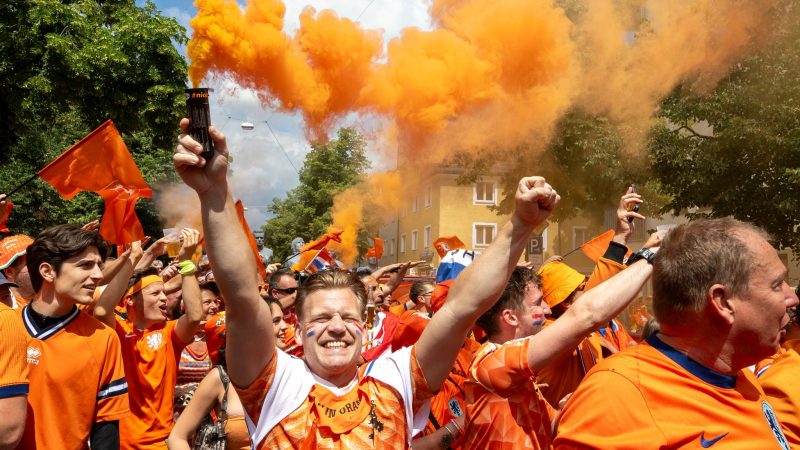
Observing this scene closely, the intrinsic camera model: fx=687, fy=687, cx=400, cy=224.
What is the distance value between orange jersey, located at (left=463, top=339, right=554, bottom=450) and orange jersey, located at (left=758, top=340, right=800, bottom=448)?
99 centimetres

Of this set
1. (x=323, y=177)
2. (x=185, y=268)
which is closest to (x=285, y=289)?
(x=185, y=268)

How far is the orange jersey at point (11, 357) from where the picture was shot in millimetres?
3004

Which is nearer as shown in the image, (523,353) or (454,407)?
(523,353)

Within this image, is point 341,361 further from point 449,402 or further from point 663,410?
point 449,402

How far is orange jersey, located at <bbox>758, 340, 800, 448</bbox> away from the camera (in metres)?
2.80

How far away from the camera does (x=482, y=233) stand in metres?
44.3

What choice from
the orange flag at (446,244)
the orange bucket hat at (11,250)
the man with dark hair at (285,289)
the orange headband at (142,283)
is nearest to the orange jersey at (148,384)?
the orange headband at (142,283)

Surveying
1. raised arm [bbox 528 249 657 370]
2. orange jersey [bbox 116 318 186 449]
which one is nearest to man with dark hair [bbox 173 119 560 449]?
raised arm [bbox 528 249 657 370]

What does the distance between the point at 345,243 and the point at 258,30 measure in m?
12.1

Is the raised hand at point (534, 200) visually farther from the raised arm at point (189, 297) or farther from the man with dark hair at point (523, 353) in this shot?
the raised arm at point (189, 297)

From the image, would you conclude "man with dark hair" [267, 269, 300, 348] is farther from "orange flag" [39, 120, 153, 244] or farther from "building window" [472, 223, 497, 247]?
"building window" [472, 223, 497, 247]

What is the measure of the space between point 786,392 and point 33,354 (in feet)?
12.1

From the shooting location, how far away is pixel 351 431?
2.64 meters

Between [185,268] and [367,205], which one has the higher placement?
[367,205]
